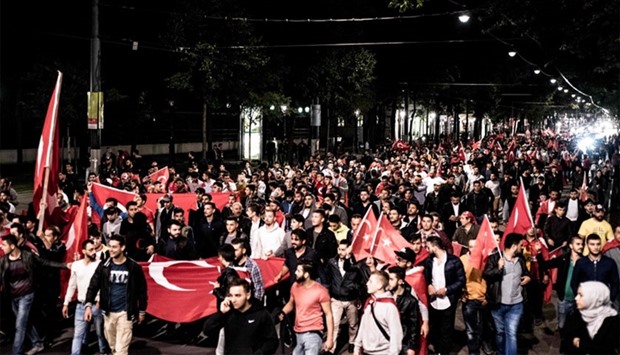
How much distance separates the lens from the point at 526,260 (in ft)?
34.8

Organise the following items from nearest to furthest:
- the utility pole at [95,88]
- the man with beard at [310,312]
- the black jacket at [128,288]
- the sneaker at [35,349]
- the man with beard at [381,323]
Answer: the man with beard at [381,323] < the man with beard at [310,312] < the black jacket at [128,288] < the sneaker at [35,349] < the utility pole at [95,88]

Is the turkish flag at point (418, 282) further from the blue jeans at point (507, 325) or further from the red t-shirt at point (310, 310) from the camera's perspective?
the red t-shirt at point (310, 310)

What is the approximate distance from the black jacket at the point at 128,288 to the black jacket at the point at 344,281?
92.4 inches

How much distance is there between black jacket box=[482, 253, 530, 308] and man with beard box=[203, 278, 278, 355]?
3689 mm

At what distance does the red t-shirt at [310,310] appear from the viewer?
788 centimetres

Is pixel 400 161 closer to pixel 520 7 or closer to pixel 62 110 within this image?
pixel 520 7

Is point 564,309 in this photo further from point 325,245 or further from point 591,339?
point 325,245

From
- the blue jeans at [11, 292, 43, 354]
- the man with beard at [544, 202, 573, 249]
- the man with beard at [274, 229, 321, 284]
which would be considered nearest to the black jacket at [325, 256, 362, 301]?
the man with beard at [274, 229, 321, 284]

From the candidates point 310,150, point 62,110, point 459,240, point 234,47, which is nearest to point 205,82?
point 234,47

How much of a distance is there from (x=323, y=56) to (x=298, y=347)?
34552 mm

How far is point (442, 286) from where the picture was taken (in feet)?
30.5

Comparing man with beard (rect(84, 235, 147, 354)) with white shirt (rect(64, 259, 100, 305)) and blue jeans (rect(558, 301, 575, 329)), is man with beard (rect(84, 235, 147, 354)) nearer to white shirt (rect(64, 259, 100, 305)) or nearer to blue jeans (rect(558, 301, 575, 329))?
white shirt (rect(64, 259, 100, 305))

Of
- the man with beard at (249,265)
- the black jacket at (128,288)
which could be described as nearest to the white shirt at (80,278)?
the black jacket at (128,288)

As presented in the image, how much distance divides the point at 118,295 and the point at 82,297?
861 millimetres
